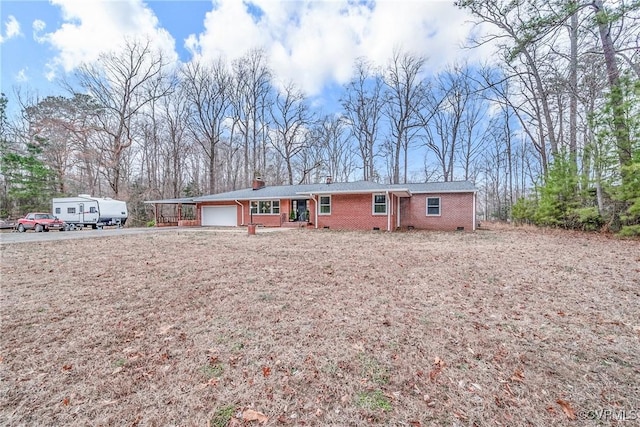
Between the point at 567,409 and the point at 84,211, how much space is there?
85.7ft

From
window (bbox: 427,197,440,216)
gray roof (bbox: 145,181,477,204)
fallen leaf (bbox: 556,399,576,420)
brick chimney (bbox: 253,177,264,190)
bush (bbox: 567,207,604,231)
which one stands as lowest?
fallen leaf (bbox: 556,399,576,420)

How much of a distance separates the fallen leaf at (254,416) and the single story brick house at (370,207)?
13.1 metres

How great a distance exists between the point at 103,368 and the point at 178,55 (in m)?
28.7

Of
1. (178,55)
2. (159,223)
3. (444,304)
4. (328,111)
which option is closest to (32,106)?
(178,55)

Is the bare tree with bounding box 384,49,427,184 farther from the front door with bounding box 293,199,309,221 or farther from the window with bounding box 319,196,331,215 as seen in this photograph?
the window with bounding box 319,196,331,215

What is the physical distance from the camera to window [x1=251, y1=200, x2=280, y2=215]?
18958 mm

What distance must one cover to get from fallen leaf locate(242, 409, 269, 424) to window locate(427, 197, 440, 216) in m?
16.4

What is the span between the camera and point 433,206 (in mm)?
16516

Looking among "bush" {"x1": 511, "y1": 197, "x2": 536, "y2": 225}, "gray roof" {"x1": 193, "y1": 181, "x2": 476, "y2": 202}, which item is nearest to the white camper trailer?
"gray roof" {"x1": 193, "y1": 181, "x2": 476, "y2": 202}

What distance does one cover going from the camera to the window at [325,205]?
53.7 feet

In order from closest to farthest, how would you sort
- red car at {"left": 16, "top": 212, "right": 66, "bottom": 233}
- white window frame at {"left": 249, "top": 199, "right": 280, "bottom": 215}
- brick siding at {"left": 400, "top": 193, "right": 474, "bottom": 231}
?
brick siding at {"left": 400, "top": 193, "right": 474, "bottom": 231}, red car at {"left": 16, "top": 212, "right": 66, "bottom": 233}, white window frame at {"left": 249, "top": 199, "right": 280, "bottom": 215}

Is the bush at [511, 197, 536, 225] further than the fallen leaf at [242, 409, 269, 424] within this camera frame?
Yes

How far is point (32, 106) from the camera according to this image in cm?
2219

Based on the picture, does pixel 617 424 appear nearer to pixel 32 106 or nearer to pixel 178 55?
pixel 178 55
